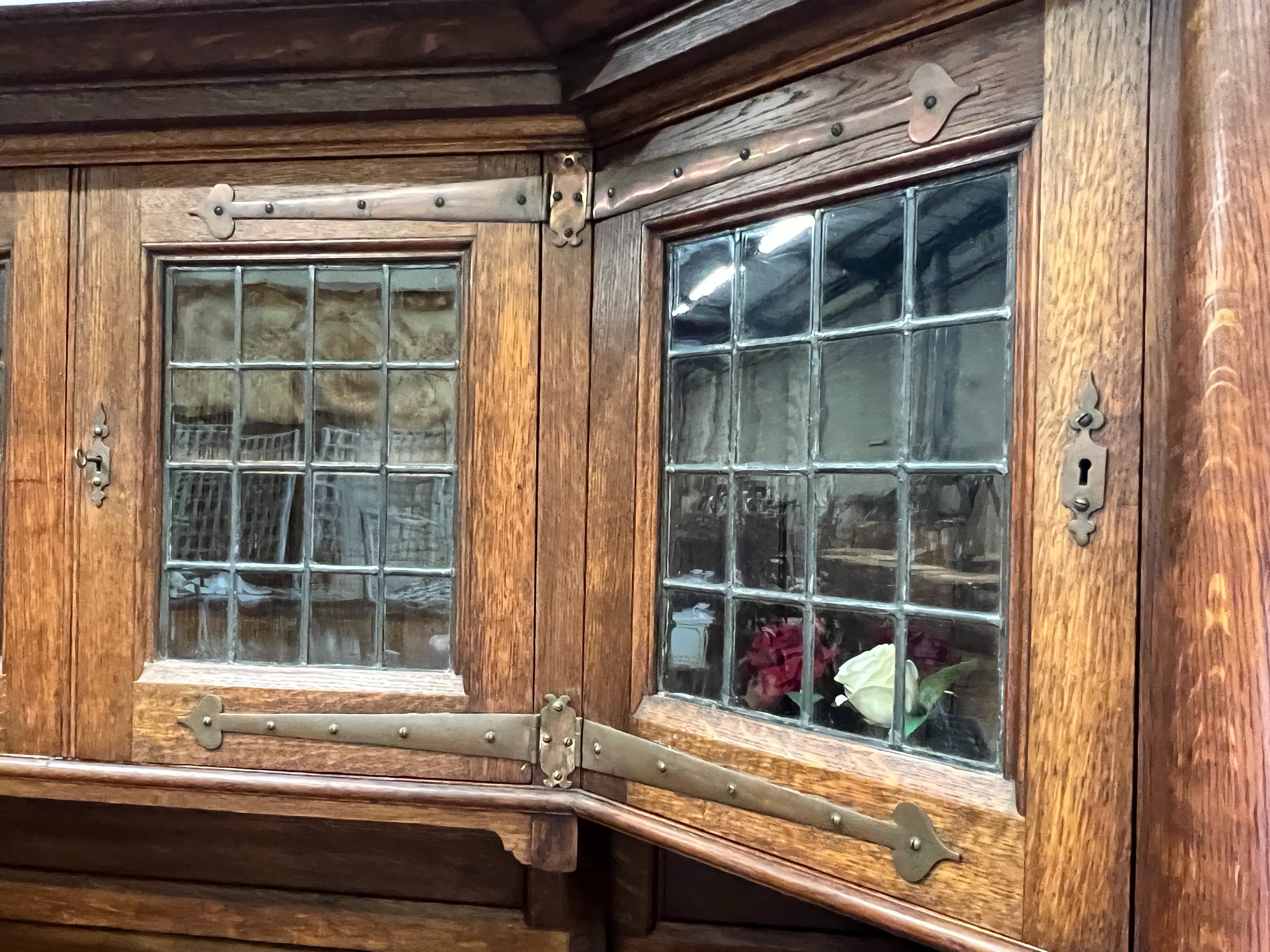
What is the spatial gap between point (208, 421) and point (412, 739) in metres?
0.42

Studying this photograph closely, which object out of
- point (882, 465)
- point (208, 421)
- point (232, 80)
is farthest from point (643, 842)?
point (232, 80)

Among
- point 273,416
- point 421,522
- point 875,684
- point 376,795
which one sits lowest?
point 376,795

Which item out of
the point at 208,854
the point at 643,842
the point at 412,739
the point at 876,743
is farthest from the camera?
the point at 208,854

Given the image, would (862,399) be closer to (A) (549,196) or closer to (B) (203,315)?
(A) (549,196)

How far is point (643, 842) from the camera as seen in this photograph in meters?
1.01

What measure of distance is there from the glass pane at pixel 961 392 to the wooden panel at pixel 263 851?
779mm

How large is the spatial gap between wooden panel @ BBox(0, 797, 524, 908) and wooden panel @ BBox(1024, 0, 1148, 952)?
722mm

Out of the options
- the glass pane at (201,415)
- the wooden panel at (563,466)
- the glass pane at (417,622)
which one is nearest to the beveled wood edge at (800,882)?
the wooden panel at (563,466)

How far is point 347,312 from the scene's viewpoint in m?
0.89

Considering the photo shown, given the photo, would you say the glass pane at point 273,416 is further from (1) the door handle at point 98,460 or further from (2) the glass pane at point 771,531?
(2) the glass pane at point 771,531

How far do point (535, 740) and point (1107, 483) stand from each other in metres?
0.58

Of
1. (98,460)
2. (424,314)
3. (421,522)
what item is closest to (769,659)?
(421,522)

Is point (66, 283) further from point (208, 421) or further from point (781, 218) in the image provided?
point (781, 218)

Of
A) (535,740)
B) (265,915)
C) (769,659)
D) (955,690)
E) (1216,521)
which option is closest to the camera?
(1216,521)
